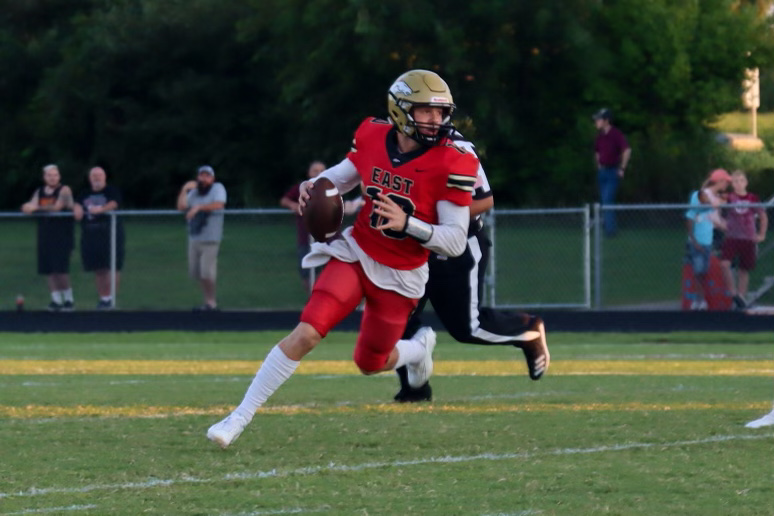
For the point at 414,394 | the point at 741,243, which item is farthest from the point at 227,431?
the point at 741,243

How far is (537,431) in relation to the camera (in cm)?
698

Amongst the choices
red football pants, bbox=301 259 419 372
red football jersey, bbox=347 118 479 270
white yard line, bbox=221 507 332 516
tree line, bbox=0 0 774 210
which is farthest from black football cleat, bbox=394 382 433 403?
tree line, bbox=0 0 774 210

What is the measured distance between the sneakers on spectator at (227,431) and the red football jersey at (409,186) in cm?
92

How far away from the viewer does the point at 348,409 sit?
7883mm

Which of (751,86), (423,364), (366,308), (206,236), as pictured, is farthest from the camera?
(751,86)

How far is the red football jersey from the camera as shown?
6492 mm

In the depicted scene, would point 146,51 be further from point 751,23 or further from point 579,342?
point 579,342

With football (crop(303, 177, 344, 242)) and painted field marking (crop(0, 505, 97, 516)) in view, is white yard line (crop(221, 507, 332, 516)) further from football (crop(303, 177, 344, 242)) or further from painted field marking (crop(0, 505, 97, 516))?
football (crop(303, 177, 344, 242))

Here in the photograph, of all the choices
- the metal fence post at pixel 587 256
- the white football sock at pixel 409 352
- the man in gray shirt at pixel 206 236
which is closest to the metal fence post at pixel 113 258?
the man in gray shirt at pixel 206 236

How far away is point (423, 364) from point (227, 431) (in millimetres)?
1702

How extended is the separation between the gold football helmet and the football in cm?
42

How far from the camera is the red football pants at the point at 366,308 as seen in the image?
255 inches

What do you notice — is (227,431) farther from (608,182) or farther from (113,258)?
(608,182)

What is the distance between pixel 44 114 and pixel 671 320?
27.9 meters
